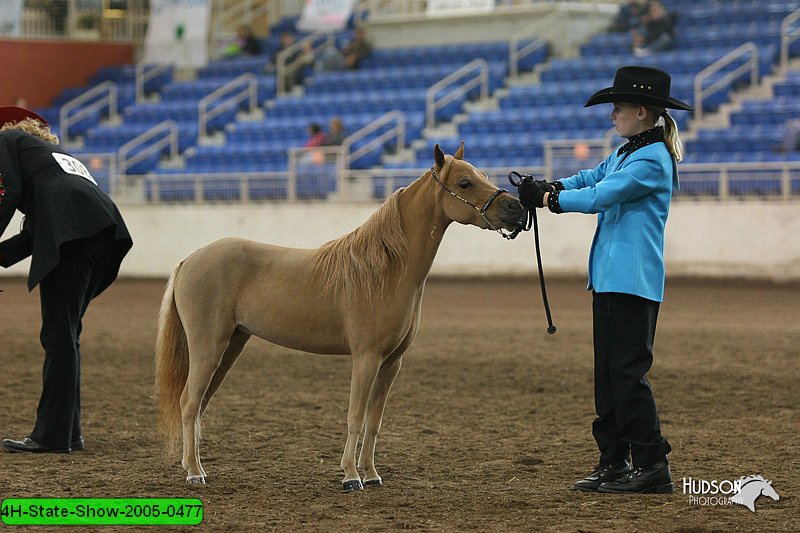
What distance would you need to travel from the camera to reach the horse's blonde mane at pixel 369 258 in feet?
17.5

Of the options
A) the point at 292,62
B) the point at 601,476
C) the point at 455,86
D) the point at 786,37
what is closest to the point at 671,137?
the point at 601,476

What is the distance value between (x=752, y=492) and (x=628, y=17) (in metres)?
18.3

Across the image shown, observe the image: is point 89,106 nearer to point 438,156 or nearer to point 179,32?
point 179,32

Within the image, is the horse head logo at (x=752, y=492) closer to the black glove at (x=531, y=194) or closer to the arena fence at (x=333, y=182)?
the black glove at (x=531, y=194)

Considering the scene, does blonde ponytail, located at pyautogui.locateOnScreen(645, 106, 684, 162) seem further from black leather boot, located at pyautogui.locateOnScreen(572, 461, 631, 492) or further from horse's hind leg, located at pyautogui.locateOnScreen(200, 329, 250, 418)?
horse's hind leg, located at pyautogui.locateOnScreen(200, 329, 250, 418)

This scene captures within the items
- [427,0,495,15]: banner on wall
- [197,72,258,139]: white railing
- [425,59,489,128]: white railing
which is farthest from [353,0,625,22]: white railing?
[197,72,258,139]: white railing

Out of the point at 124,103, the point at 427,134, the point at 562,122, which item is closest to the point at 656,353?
the point at 562,122

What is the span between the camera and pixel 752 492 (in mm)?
5039

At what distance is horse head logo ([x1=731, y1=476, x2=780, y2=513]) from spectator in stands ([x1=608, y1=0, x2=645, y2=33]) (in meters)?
17.7

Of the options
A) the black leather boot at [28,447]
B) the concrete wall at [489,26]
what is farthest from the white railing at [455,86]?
the black leather boot at [28,447]

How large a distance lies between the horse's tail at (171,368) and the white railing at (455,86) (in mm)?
15470

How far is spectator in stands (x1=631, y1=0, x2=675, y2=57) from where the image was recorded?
2044cm

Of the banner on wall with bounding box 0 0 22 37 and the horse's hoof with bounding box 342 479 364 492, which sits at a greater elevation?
the banner on wall with bounding box 0 0 22 37

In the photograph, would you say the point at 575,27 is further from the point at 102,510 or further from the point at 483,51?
the point at 102,510
